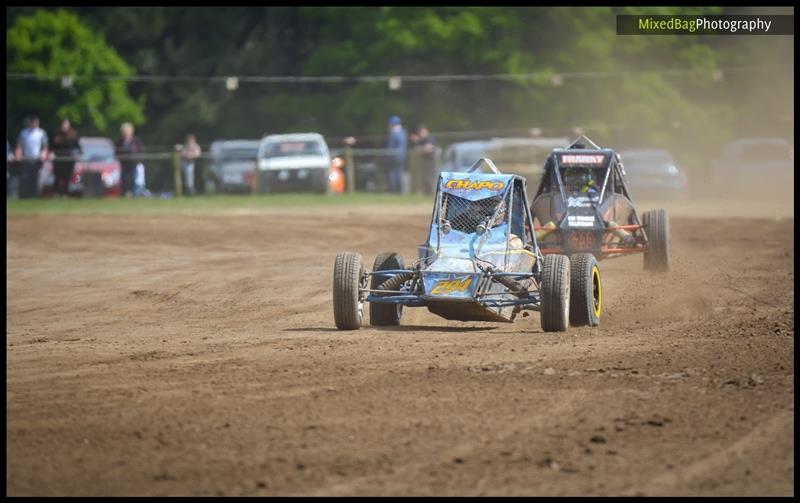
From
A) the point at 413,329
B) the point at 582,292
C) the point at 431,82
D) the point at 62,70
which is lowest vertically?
the point at 413,329

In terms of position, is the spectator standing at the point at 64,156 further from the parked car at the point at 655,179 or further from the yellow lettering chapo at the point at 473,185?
the yellow lettering chapo at the point at 473,185

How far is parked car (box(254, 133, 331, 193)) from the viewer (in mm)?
35969

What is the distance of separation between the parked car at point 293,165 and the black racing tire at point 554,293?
80.1 feet

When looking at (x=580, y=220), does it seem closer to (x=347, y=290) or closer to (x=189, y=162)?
(x=347, y=290)

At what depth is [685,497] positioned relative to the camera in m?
6.47

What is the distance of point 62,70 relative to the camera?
42.4 metres

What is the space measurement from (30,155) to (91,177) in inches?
65.0

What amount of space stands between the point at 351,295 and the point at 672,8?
3395 cm

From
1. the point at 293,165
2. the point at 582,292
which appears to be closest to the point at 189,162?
the point at 293,165

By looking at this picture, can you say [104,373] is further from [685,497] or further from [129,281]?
[129,281]

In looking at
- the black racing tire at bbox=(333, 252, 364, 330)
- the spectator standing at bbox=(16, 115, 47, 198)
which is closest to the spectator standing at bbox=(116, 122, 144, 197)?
the spectator standing at bbox=(16, 115, 47, 198)

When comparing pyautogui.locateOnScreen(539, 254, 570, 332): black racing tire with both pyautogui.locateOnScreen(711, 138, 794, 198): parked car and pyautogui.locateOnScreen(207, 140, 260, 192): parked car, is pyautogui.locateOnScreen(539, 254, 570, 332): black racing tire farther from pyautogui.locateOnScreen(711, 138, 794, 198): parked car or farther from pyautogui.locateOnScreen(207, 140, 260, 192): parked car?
pyautogui.locateOnScreen(207, 140, 260, 192): parked car

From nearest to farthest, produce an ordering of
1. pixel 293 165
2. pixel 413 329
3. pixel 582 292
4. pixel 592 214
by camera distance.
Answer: pixel 582 292
pixel 413 329
pixel 592 214
pixel 293 165

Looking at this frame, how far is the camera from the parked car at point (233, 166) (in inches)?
1499
